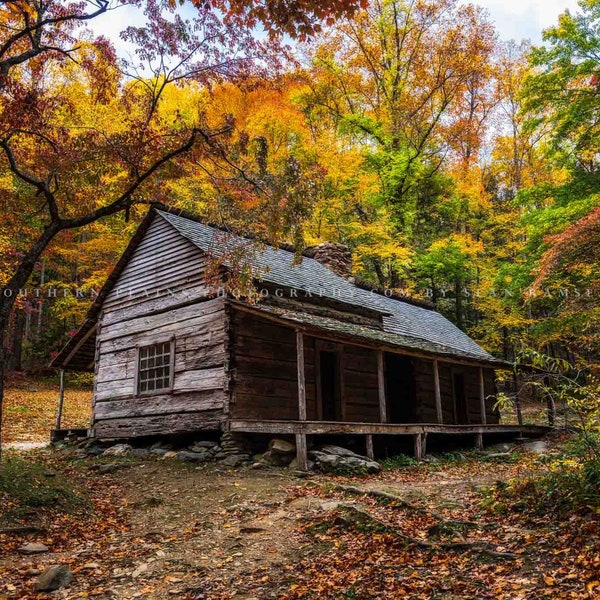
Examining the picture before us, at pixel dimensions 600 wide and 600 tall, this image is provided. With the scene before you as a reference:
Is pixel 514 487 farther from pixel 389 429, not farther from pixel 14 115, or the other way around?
pixel 14 115

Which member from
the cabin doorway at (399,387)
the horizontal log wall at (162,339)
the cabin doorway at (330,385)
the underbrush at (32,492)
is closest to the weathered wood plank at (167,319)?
the horizontal log wall at (162,339)

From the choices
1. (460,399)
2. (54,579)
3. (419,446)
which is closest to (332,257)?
(460,399)

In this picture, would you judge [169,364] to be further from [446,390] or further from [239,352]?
[446,390]

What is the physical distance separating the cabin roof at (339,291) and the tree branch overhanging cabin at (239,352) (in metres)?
0.09

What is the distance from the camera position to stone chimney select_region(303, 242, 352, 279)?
21125 mm

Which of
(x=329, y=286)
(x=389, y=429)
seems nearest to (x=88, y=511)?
(x=389, y=429)

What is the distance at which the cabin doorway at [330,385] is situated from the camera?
51.1ft

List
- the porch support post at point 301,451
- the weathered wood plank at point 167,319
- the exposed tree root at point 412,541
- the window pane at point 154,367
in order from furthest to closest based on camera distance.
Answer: the window pane at point 154,367
the weathered wood plank at point 167,319
the porch support post at point 301,451
the exposed tree root at point 412,541

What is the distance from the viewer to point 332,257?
2141 centimetres

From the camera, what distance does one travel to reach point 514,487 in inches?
288

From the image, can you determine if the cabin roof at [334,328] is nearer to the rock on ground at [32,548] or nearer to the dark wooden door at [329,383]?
the dark wooden door at [329,383]

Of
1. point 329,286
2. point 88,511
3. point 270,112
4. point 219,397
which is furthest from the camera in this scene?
point 270,112

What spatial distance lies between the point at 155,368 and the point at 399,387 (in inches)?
344

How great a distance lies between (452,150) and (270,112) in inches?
462
